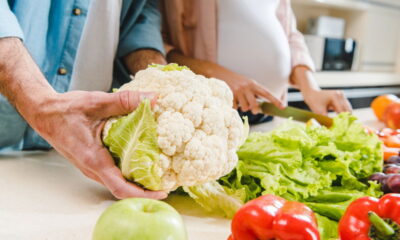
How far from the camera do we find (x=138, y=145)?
30.1 inches

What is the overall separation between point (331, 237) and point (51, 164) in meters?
0.72

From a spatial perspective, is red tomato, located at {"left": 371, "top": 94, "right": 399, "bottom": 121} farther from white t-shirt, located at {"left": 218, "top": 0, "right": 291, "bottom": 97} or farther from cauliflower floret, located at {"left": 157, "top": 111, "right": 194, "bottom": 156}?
cauliflower floret, located at {"left": 157, "top": 111, "right": 194, "bottom": 156}

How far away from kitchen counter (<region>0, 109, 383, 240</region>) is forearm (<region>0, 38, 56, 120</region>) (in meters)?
0.17

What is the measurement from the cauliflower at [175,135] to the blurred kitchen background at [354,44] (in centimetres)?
229

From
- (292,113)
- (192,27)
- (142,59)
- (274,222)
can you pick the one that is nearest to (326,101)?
(292,113)

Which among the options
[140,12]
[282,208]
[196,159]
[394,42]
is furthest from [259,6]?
[394,42]

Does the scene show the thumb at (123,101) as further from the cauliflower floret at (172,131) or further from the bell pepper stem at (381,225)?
the bell pepper stem at (381,225)

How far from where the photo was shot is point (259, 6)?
166 centimetres

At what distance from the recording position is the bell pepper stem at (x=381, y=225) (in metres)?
0.60

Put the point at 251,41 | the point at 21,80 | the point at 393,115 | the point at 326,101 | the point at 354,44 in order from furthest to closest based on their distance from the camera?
1. the point at 354,44
2. the point at 393,115
3. the point at 326,101
4. the point at 251,41
5. the point at 21,80

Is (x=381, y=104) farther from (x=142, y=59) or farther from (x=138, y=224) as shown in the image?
(x=138, y=224)

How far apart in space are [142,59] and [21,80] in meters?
0.50

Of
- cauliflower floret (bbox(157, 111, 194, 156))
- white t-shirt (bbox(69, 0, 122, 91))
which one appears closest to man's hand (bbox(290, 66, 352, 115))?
white t-shirt (bbox(69, 0, 122, 91))

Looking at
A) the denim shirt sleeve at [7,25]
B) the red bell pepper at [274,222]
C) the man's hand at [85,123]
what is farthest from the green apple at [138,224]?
the denim shirt sleeve at [7,25]
